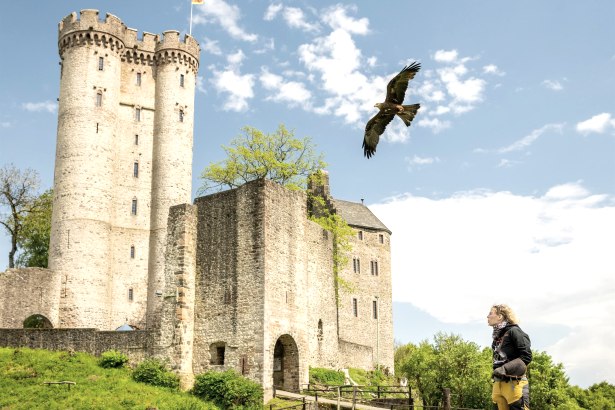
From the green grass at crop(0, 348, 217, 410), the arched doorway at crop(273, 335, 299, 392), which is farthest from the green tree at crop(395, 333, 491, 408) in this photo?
the green grass at crop(0, 348, 217, 410)

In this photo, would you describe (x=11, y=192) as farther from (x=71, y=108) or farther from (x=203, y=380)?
(x=203, y=380)

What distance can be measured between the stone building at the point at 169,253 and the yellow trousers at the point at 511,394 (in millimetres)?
22227

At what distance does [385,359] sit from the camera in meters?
55.7

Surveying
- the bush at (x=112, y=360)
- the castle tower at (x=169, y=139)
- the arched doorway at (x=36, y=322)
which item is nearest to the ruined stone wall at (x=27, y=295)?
the arched doorway at (x=36, y=322)

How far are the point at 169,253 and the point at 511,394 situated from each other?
2609 centimetres

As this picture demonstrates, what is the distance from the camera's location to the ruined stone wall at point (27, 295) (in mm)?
45906

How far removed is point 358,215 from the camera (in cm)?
5988

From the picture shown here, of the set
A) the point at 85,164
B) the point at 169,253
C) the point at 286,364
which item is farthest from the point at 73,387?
the point at 85,164

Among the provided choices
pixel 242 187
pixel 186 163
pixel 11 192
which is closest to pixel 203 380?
pixel 242 187

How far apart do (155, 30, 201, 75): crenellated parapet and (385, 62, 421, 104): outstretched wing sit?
47097mm

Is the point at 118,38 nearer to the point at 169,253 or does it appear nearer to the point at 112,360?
the point at 169,253

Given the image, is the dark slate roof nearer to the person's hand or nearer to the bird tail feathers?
the bird tail feathers

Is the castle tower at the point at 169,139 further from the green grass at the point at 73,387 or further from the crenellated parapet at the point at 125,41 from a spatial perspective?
the green grass at the point at 73,387

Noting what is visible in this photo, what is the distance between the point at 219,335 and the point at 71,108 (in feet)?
101
